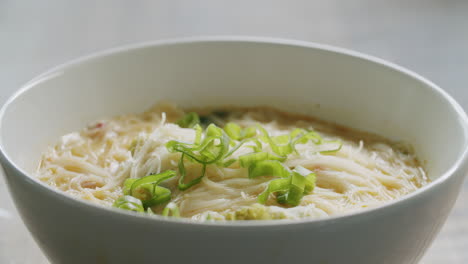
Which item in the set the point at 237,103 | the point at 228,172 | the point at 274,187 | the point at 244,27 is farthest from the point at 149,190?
the point at 244,27

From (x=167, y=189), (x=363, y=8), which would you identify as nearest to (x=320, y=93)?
(x=167, y=189)

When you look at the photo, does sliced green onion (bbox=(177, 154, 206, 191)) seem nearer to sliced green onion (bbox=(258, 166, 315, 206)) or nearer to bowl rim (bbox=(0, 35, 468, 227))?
sliced green onion (bbox=(258, 166, 315, 206))

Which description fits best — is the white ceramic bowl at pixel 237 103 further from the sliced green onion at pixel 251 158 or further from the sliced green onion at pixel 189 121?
the sliced green onion at pixel 251 158

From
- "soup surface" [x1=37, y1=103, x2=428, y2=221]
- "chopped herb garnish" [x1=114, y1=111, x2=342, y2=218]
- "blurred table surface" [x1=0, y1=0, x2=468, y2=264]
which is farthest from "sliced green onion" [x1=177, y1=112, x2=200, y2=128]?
"blurred table surface" [x1=0, y1=0, x2=468, y2=264]

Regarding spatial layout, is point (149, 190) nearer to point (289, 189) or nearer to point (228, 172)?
point (228, 172)

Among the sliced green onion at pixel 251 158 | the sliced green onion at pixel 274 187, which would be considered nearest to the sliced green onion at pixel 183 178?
the sliced green onion at pixel 251 158
